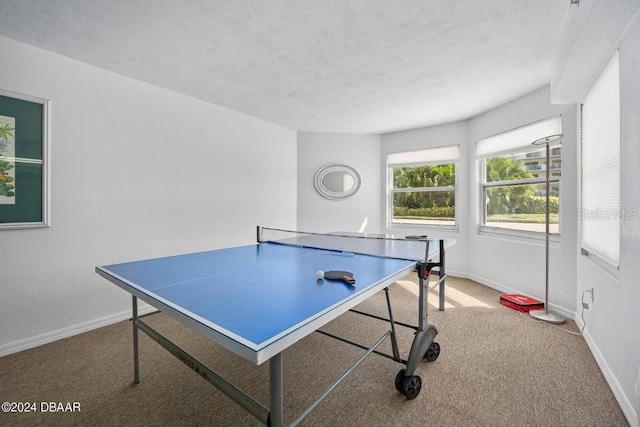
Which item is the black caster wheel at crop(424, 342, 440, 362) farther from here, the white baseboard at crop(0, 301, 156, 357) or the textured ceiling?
the white baseboard at crop(0, 301, 156, 357)

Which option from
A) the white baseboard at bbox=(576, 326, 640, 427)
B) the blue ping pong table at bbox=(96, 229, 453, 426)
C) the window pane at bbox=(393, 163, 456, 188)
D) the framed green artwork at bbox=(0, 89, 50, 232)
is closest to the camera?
the blue ping pong table at bbox=(96, 229, 453, 426)

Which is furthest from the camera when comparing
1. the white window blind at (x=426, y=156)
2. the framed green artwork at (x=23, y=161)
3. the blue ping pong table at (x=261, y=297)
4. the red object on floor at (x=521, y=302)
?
the white window blind at (x=426, y=156)

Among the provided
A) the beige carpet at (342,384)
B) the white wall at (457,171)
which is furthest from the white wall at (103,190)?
the white wall at (457,171)

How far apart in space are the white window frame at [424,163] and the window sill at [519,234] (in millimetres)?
470

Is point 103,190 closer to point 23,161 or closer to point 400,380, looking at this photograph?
point 23,161

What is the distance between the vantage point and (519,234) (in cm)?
369

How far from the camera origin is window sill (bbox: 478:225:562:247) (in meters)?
3.21

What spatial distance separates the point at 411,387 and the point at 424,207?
3.71 m

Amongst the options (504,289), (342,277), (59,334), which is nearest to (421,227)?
(504,289)

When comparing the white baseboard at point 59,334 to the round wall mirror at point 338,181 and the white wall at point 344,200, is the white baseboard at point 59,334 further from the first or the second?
the round wall mirror at point 338,181

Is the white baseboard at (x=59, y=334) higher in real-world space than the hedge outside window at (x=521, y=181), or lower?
lower

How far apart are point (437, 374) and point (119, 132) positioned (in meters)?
3.57

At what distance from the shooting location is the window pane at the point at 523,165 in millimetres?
3203

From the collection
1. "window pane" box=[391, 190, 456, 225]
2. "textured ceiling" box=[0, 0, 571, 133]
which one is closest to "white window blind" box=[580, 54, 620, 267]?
"textured ceiling" box=[0, 0, 571, 133]
